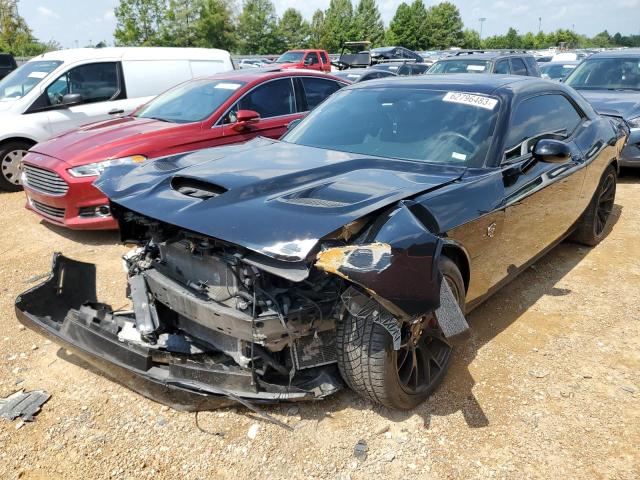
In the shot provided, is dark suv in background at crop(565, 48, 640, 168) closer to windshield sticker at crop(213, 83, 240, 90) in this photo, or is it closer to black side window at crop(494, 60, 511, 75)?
black side window at crop(494, 60, 511, 75)

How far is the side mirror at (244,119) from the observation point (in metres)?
5.70

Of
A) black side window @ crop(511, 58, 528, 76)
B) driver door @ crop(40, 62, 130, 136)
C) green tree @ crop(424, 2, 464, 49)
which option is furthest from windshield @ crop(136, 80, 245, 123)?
green tree @ crop(424, 2, 464, 49)

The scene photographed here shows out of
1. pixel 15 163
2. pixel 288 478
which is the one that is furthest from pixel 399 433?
pixel 15 163

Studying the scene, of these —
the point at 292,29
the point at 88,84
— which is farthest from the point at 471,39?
the point at 88,84

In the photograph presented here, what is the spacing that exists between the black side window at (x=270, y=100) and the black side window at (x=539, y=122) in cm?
341

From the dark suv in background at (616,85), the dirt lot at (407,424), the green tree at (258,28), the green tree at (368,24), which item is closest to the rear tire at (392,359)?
the dirt lot at (407,424)

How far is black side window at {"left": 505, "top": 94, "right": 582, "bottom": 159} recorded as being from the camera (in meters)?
3.29

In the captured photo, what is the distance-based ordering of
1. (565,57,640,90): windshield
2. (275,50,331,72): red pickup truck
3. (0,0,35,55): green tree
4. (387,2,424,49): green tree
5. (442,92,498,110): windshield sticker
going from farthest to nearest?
(387,2,424,49): green tree
(0,0,35,55): green tree
(275,50,331,72): red pickup truck
(565,57,640,90): windshield
(442,92,498,110): windshield sticker

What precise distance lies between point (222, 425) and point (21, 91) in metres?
6.73

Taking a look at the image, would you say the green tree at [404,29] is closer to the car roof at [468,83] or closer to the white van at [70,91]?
the white van at [70,91]

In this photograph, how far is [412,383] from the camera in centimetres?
267

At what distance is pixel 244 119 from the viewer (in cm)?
574

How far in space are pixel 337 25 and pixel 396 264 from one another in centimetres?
7791

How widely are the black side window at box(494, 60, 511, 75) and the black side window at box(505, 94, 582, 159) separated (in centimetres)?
695
